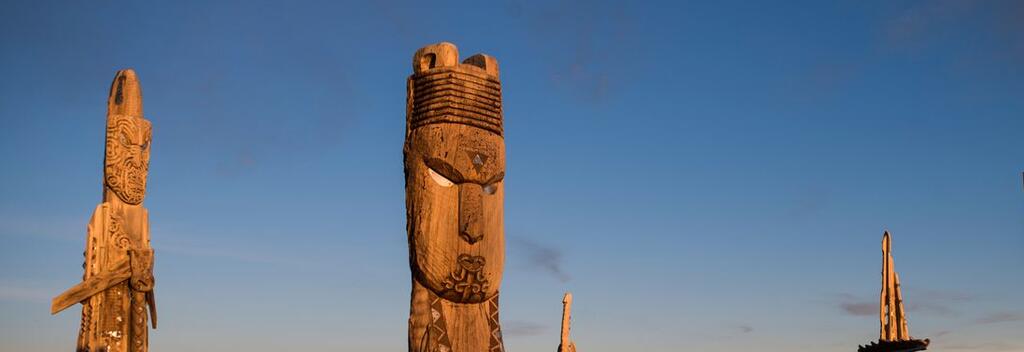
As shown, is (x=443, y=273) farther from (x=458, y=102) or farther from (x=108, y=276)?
(x=108, y=276)

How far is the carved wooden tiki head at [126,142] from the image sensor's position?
48.8 ft

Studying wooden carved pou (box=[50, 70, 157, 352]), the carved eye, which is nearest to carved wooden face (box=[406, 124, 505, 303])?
the carved eye

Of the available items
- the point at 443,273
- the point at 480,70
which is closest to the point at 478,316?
the point at 443,273

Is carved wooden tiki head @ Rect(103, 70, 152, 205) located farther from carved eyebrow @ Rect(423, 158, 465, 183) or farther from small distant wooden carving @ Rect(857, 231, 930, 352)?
small distant wooden carving @ Rect(857, 231, 930, 352)

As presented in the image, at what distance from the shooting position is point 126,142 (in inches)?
595

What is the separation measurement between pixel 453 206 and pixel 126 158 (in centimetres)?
611

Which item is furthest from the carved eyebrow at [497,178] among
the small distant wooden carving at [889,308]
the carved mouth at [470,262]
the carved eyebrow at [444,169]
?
the small distant wooden carving at [889,308]

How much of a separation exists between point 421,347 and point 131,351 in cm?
568

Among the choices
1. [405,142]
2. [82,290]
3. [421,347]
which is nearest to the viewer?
[421,347]

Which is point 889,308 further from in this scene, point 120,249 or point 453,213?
point 120,249

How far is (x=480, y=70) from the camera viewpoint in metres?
11.9

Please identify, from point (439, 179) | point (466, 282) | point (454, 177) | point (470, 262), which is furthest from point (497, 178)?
point (466, 282)

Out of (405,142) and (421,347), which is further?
(405,142)

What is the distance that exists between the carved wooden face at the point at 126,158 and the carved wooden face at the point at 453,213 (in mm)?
5345
